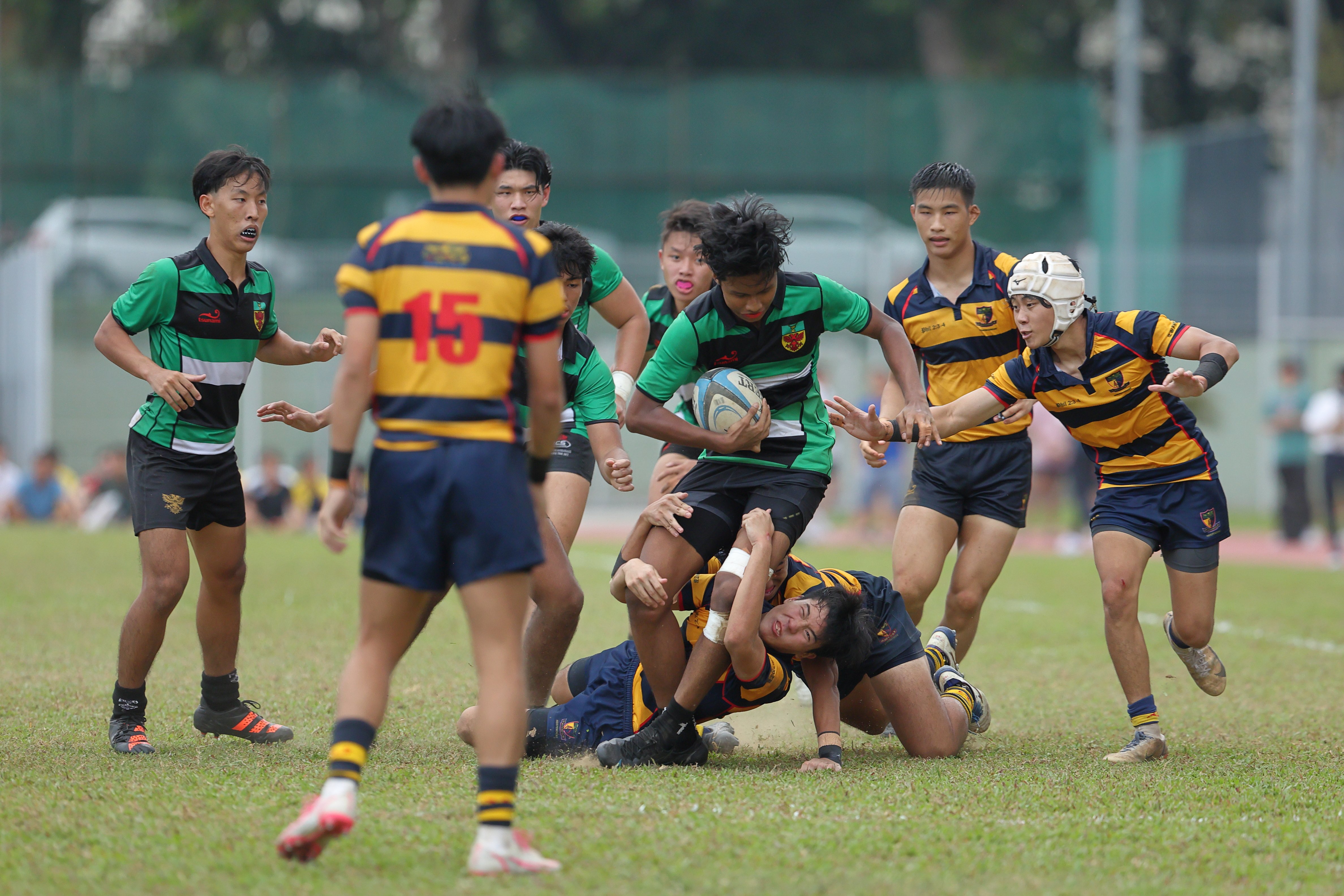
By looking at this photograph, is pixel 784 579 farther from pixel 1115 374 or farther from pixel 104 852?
pixel 104 852

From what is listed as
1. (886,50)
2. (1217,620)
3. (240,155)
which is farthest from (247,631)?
(886,50)

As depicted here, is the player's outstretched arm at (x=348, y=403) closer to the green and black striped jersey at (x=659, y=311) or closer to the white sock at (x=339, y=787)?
the white sock at (x=339, y=787)

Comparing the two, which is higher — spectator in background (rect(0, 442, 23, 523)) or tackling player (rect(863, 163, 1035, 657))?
tackling player (rect(863, 163, 1035, 657))

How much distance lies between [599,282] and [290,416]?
65.8 inches

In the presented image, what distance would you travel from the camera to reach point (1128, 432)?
6.48m

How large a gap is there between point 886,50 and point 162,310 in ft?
104

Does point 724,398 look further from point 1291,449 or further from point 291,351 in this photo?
point 1291,449

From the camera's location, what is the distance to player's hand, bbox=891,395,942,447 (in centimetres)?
621

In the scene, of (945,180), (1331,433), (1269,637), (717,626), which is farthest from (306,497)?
(717,626)

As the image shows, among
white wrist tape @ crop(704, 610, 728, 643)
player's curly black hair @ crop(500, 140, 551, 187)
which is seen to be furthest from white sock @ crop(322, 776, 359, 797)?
player's curly black hair @ crop(500, 140, 551, 187)

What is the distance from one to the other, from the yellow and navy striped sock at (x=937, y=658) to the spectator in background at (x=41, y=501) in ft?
57.9

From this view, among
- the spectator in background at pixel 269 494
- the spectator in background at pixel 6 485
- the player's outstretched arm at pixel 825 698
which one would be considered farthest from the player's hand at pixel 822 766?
the spectator in background at pixel 6 485

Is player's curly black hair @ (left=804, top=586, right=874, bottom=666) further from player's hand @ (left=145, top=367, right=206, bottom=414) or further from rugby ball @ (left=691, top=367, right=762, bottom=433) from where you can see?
player's hand @ (left=145, top=367, right=206, bottom=414)

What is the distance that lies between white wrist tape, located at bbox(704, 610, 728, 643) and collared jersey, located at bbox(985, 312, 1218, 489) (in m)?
1.77
